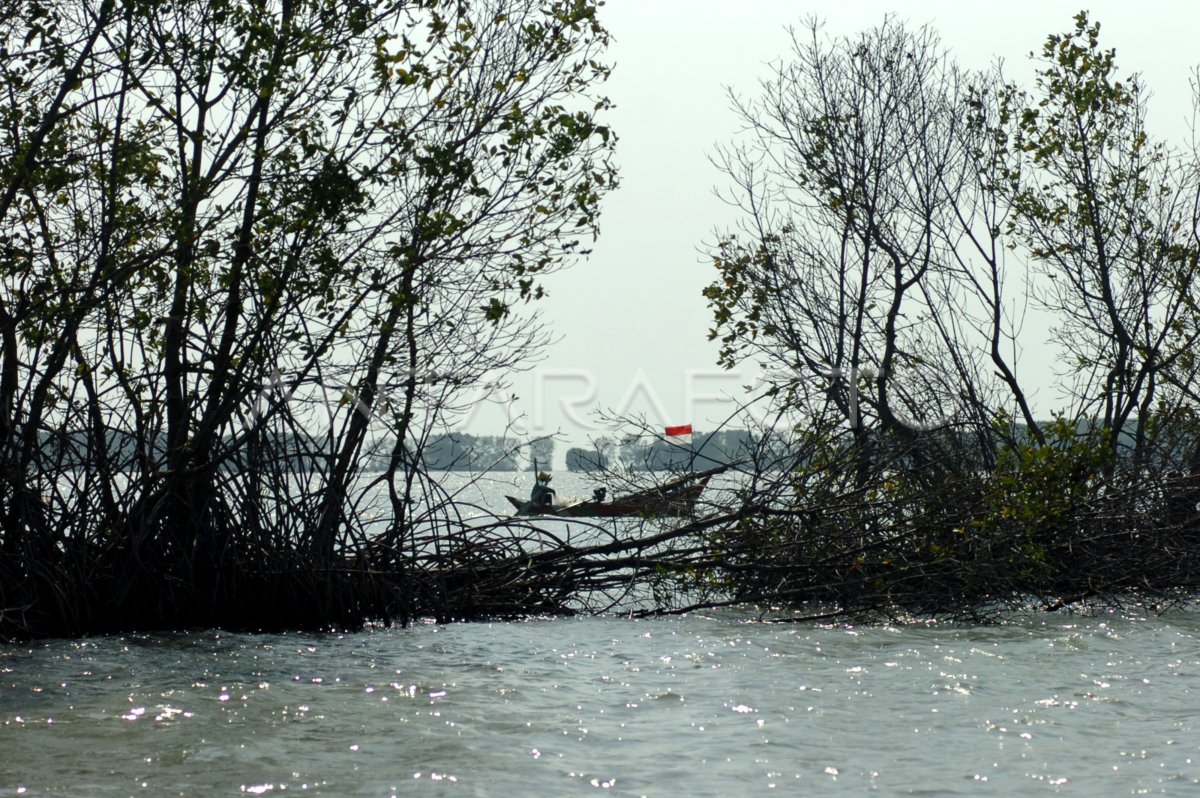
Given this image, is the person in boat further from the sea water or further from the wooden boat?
the sea water

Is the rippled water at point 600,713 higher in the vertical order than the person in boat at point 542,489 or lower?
lower

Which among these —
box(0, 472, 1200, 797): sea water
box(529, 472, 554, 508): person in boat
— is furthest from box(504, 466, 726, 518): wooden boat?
box(0, 472, 1200, 797): sea water

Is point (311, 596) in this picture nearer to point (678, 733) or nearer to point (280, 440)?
point (280, 440)

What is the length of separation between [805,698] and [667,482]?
4.58 meters

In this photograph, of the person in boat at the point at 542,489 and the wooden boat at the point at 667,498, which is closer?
the wooden boat at the point at 667,498

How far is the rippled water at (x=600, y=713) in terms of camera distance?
6.18m

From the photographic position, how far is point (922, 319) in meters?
16.2

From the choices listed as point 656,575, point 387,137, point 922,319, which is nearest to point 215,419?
point 387,137

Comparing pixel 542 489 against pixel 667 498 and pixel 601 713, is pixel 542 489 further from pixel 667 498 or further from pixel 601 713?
pixel 601 713

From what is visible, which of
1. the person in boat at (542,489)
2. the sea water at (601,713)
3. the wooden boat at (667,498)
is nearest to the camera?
the sea water at (601,713)

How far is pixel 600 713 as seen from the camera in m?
7.72

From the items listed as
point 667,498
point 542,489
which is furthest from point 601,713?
point 542,489

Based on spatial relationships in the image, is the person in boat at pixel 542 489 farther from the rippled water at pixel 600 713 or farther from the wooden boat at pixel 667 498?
the rippled water at pixel 600 713

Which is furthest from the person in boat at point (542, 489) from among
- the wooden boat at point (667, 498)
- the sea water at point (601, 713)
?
the sea water at point (601, 713)
